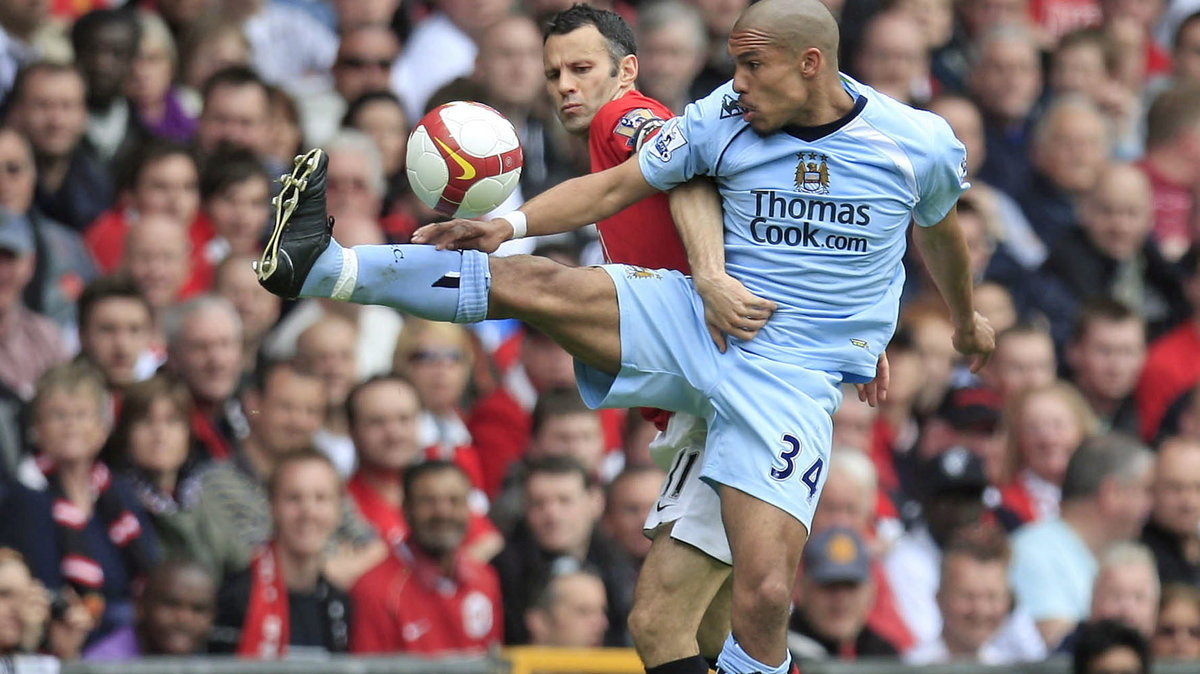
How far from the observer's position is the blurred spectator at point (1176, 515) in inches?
474

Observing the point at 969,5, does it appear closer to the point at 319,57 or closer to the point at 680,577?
the point at 319,57

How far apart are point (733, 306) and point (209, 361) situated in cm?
379

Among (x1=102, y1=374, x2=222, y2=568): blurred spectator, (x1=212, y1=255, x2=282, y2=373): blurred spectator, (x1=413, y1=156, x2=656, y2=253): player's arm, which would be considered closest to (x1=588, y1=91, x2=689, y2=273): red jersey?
(x1=413, y1=156, x2=656, y2=253): player's arm

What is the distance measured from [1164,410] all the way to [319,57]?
5.33m

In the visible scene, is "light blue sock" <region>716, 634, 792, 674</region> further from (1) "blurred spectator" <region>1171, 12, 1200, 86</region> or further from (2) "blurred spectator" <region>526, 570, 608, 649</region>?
(1) "blurred spectator" <region>1171, 12, 1200, 86</region>

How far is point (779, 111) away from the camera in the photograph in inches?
304

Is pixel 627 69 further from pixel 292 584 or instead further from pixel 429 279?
pixel 292 584

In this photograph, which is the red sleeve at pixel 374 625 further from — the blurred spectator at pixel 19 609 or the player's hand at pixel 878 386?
the player's hand at pixel 878 386

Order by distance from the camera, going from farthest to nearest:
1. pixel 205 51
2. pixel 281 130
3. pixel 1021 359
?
pixel 1021 359 → pixel 205 51 → pixel 281 130

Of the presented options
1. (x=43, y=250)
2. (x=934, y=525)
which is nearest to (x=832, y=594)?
(x=934, y=525)

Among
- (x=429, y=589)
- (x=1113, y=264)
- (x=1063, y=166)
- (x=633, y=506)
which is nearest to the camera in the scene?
(x=429, y=589)

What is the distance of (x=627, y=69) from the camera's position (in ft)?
27.3

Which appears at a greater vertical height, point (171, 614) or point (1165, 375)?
point (171, 614)

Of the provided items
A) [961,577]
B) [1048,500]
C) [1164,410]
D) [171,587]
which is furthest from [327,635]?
[1164,410]
